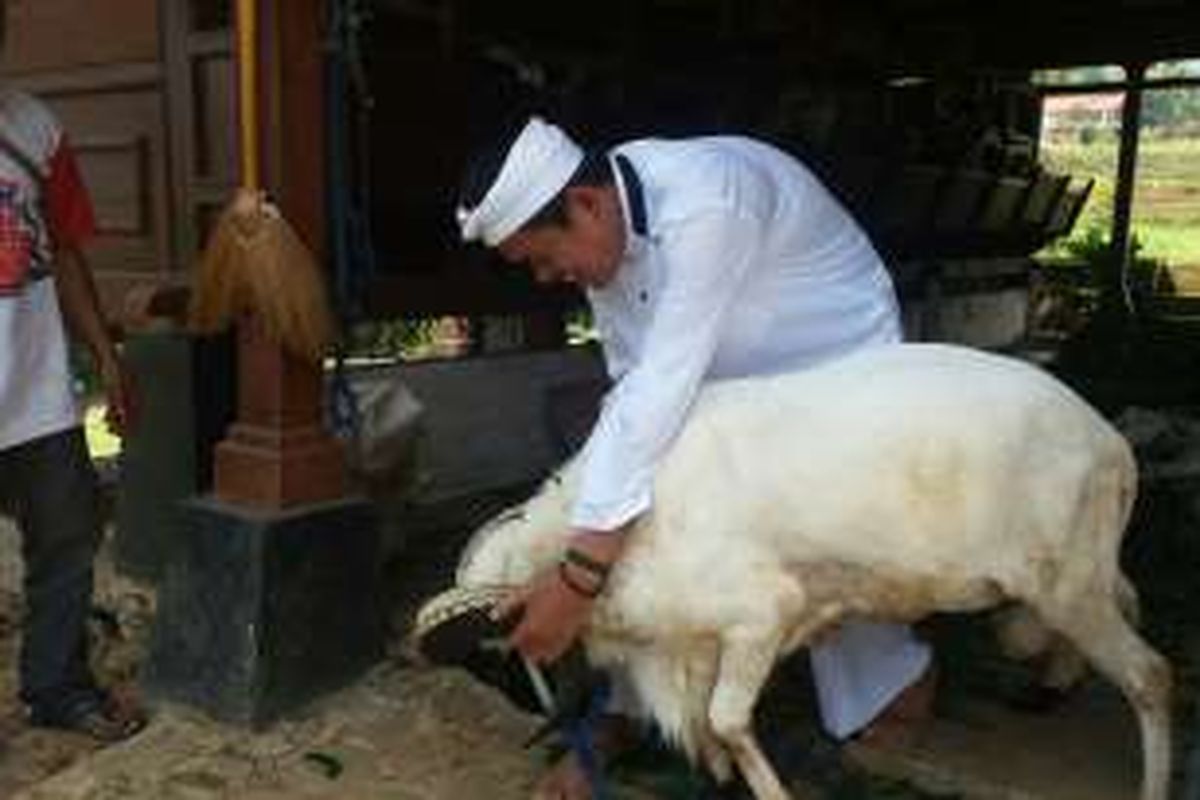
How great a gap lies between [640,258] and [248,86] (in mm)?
1419

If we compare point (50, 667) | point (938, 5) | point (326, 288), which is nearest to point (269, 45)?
point (326, 288)

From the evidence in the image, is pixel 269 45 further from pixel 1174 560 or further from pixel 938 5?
pixel 938 5

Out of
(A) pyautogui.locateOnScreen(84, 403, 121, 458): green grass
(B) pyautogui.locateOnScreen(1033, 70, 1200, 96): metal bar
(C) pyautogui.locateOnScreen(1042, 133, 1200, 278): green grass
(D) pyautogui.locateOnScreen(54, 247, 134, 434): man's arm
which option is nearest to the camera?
(D) pyautogui.locateOnScreen(54, 247, 134, 434): man's arm

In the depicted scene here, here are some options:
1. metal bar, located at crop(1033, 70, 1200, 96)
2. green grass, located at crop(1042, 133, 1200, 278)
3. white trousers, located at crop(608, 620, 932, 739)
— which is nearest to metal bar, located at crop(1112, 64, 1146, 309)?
metal bar, located at crop(1033, 70, 1200, 96)

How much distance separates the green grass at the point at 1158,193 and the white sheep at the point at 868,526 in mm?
14577

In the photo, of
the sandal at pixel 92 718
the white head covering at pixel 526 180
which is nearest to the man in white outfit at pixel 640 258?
the white head covering at pixel 526 180

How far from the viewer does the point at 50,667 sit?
4.21 meters

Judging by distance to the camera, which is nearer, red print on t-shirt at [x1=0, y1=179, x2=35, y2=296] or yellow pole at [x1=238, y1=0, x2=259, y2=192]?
red print on t-shirt at [x1=0, y1=179, x2=35, y2=296]

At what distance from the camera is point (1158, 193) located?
30.6 meters

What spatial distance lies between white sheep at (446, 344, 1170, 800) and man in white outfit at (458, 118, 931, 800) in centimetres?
10

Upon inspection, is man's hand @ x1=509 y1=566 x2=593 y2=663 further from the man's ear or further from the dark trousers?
the dark trousers

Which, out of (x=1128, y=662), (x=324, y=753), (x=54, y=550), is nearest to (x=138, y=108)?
(x=54, y=550)

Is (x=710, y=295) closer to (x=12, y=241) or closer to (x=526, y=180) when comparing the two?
(x=526, y=180)

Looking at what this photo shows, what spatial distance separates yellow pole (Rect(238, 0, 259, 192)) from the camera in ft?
13.6
